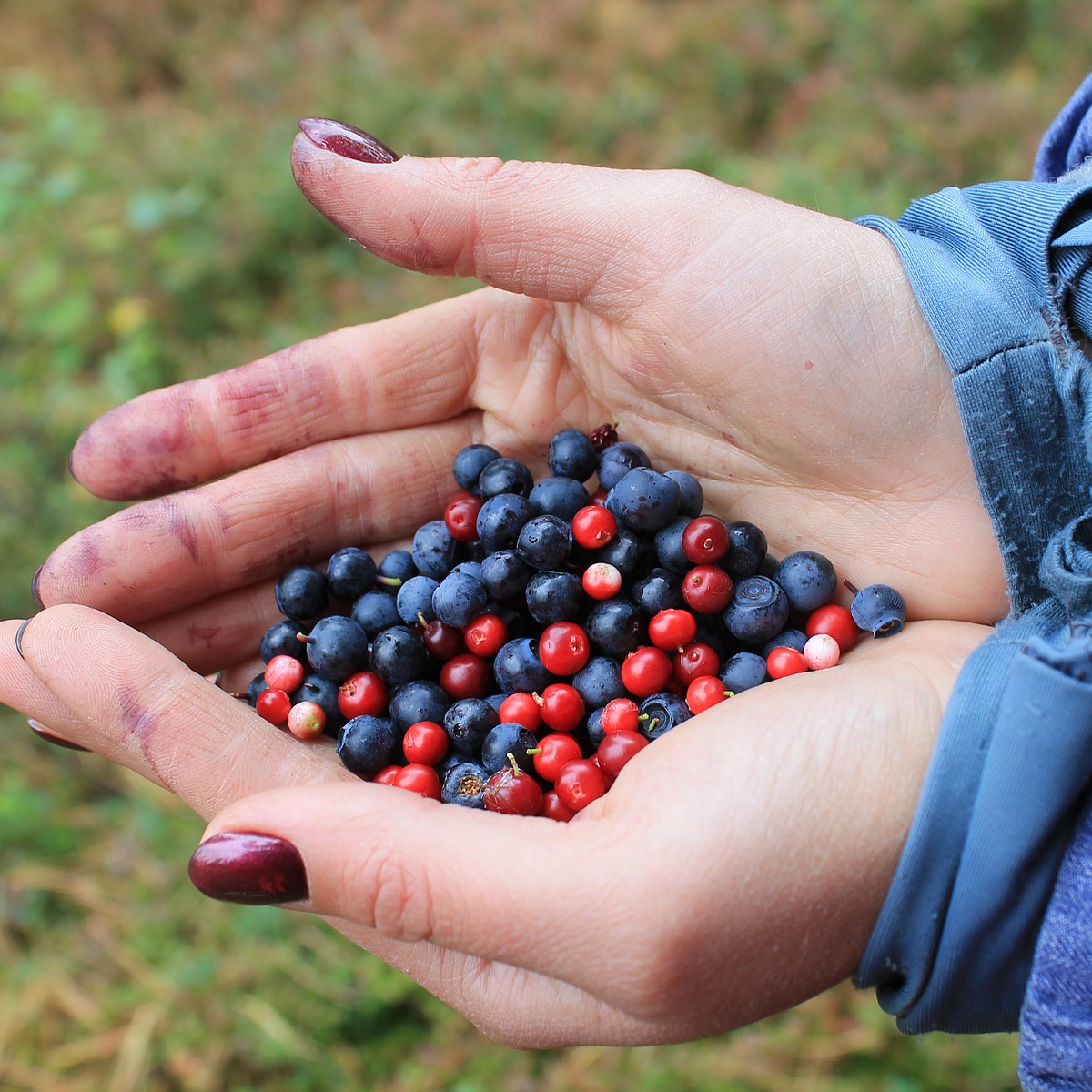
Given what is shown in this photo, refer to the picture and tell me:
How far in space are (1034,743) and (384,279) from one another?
4024 millimetres

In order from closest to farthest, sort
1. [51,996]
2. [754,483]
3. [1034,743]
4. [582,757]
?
[1034,743] → [582,757] → [754,483] → [51,996]

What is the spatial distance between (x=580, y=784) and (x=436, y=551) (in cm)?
82

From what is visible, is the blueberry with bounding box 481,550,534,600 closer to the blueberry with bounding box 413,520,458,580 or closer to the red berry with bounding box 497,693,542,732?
the blueberry with bounding box 413,520,458,580

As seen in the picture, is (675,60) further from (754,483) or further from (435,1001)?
(435,1001)

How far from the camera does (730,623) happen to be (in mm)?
2568

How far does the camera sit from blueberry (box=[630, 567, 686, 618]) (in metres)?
2.59

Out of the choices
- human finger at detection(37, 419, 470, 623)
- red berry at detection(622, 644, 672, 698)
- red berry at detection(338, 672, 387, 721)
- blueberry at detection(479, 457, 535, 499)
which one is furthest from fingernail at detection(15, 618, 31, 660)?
red berry at detection(622, 644, 672, 698)

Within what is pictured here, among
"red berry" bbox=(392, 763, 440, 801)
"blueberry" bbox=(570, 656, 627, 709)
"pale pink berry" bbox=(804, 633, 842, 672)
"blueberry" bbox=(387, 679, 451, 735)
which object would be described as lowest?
"red berry" bbox=(392, 763, 440, 801)

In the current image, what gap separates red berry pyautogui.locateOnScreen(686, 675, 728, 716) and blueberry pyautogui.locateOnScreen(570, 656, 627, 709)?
0.61ft

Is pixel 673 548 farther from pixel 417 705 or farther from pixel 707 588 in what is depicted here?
pixel 417 705

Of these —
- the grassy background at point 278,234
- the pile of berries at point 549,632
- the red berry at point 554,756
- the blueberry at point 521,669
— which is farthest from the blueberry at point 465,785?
the grassy background at point 278,234

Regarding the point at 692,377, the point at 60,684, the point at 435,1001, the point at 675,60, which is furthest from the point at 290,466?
the point at 675,60

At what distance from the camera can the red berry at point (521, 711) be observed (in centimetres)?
255

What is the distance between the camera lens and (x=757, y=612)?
252 centimetres
